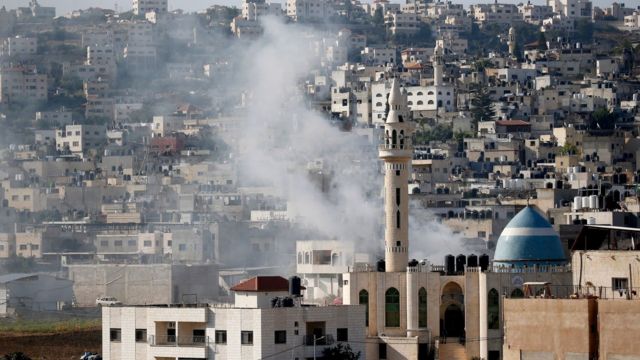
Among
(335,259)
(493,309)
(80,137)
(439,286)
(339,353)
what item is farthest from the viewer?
(80,137)

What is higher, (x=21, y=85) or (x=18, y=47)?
(x=18, y=47)

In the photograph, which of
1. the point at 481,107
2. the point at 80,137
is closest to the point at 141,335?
the point at 481,107

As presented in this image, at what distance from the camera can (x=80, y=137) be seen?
167250 millimetres

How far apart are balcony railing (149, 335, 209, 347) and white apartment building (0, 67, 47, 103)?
128 meters

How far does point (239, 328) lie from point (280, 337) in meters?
0.92

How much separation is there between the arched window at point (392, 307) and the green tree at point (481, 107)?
289 ft

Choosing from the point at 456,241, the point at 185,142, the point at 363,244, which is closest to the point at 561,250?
the point at 363,244

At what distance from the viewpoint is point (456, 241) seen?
283ft

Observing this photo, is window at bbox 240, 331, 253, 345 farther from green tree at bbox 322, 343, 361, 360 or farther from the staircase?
the staircase

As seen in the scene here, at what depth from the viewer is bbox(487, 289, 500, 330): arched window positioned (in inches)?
2459

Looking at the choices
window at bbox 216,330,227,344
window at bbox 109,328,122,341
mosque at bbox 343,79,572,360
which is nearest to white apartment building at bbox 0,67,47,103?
mosque at bbox 343,79,572,360

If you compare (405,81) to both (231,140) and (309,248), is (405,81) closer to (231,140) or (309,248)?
(231,140)

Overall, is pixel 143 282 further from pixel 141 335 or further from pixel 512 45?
pixel 512 45

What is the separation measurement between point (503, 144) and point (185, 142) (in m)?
27.7
